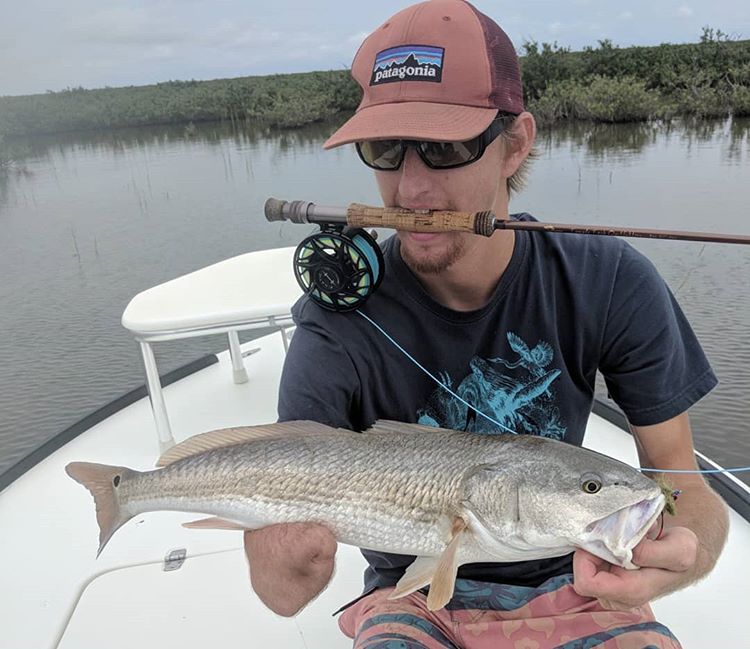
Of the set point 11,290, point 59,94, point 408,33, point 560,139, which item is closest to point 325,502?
point 408,33

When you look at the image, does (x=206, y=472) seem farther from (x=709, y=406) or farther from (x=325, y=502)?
(x=709, y=406)

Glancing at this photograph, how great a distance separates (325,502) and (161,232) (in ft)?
39.8

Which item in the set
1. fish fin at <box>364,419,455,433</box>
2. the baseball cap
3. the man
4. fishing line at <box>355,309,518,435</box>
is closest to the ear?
the man

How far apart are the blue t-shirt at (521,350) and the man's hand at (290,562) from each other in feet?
1.17

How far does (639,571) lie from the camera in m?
1.52

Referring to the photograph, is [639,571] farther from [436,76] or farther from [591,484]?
[436,76]

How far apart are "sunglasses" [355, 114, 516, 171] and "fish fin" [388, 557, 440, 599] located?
3.82 ft

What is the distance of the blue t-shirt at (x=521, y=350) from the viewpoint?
1.97 meters

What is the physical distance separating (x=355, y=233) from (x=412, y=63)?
544 millimetres

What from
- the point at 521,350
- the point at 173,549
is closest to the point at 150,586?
the point at 173,549

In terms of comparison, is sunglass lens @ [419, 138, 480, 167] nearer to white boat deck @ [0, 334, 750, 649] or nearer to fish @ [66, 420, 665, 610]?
fish @ [66, 420, 665, 610]

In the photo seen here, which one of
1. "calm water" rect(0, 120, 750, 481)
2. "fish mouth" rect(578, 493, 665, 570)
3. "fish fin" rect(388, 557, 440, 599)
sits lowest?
"calm water" rect(0, 120, 750, 481)

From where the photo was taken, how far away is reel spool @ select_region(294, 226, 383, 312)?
192 cm

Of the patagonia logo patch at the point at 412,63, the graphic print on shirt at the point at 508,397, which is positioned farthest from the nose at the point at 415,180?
the graphic print on shirt at the point at 508,397
